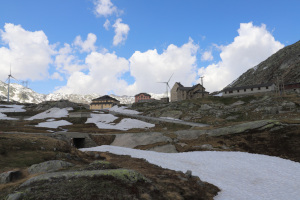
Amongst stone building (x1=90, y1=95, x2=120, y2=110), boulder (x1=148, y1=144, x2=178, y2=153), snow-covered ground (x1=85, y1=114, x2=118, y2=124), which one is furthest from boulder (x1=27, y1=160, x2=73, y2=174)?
stone building (x1=90, y1=95, x2=120, y2=110)

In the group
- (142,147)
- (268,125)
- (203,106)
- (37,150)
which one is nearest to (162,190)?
(37,150)

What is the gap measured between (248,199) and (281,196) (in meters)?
3.44

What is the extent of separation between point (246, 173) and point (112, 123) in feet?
197

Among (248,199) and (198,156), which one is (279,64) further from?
(248,199)

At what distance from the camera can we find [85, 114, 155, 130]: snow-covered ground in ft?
219

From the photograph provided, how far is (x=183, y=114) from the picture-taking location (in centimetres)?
7900

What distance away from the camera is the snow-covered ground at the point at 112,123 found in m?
66.9

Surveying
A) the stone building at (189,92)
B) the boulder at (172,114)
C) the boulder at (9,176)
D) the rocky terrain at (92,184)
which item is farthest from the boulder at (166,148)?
the stone building at (189,92)

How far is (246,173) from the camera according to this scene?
20891mm

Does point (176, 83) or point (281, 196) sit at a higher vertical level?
point (176, 83)

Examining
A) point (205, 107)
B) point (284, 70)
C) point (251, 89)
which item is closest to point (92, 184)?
point (205, 107)

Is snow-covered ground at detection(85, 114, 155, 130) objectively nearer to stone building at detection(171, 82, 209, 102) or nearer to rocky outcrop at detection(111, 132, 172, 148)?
rocky outcrop at detection(111, 132, 172, 148)

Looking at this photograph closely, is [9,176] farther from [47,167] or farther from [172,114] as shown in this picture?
[172,114]

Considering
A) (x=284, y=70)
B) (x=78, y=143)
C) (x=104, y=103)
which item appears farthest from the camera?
(x=104, y=103)
